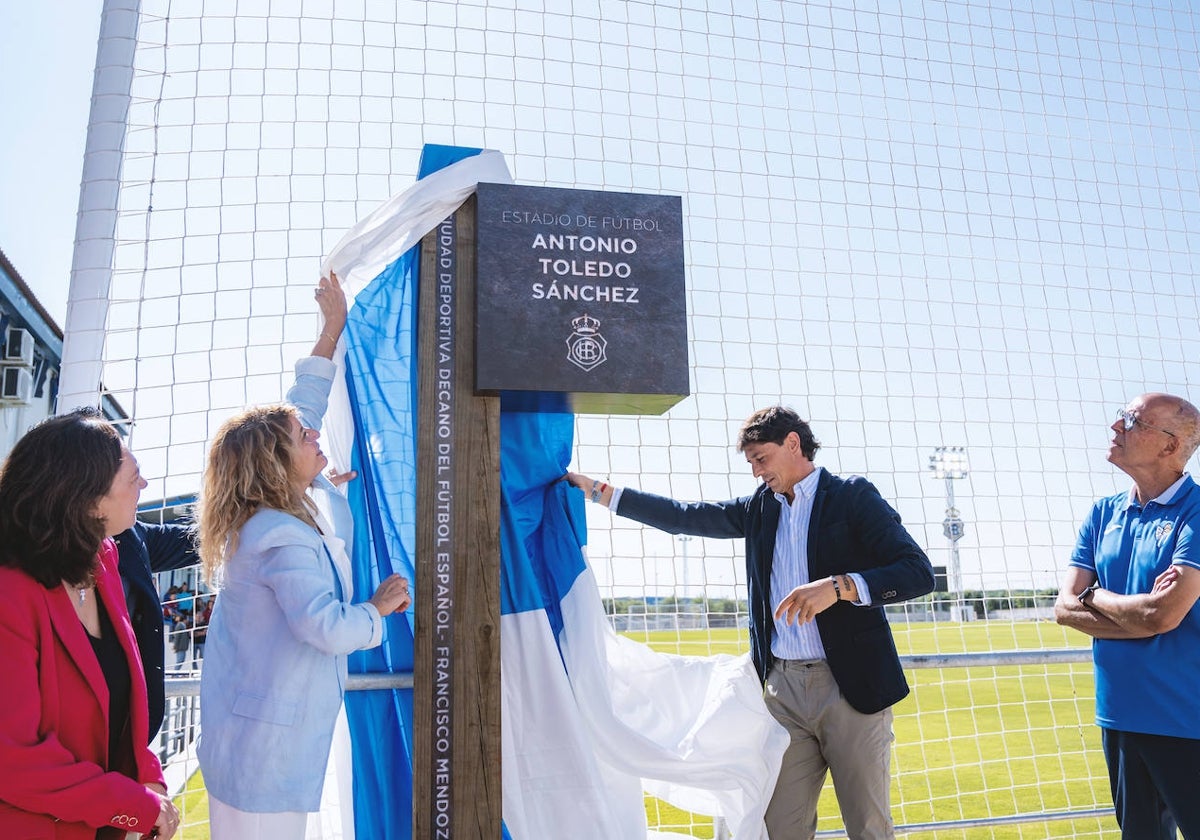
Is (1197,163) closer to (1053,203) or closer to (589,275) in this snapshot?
(1053,203)

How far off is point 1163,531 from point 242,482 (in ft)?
7.69

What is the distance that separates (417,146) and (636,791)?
2.26m

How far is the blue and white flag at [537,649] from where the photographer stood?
2.38 m

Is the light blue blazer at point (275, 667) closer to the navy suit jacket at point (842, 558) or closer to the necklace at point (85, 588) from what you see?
the necklace at point (85, 588)

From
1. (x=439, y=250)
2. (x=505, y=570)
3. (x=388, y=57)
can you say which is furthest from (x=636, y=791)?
(x=388, y=57)

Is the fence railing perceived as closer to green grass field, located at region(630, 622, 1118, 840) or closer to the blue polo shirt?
green grass field, located at region(630, 622, 1118, 840)

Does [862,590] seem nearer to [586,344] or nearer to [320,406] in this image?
[586,344]

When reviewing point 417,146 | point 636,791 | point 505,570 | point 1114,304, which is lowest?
point 636,791

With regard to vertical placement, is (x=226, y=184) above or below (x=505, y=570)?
above

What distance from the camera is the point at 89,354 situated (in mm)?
2668

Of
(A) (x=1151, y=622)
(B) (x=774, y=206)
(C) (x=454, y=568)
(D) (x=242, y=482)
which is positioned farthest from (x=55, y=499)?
(B) (x=774, y=206)

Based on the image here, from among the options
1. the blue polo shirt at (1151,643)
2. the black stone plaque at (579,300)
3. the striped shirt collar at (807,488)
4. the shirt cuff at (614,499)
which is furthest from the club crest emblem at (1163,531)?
the shirt cuff at (614,499)

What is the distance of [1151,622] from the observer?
2.36 m

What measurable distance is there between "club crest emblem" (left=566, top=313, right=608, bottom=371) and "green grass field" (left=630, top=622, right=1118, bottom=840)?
90cm
